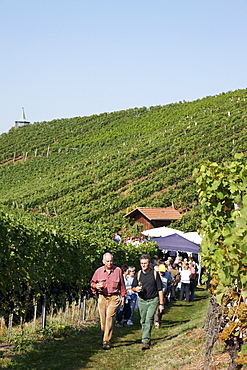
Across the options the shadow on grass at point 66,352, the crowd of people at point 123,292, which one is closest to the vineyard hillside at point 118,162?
the shadow on grass at point 66,352

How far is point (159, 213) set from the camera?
4062 cm

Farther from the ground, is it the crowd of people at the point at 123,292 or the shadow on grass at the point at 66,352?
the crowd of people at the point at 123,292

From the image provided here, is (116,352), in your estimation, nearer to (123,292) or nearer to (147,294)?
(123,292)

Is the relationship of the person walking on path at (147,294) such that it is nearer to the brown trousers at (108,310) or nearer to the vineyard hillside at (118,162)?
the brown trousers at (108,310)

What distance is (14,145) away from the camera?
279 feet

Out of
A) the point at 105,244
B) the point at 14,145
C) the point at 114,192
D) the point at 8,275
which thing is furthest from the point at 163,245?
the point at 14,145

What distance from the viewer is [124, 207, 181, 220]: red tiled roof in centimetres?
3914

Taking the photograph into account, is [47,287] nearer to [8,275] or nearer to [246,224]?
[8,275]

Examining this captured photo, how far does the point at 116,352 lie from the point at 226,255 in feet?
14.9

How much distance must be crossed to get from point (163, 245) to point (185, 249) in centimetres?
129

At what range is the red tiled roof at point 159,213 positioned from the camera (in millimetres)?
39144

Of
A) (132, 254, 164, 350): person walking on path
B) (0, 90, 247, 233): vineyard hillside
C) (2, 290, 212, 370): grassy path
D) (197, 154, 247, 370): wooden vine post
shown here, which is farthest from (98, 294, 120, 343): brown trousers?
(0, 90, 247, 233): vineyard hillside

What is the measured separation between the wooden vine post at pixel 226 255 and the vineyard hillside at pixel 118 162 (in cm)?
2450

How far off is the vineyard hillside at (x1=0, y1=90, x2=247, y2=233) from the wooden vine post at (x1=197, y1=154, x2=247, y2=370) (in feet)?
80.4
